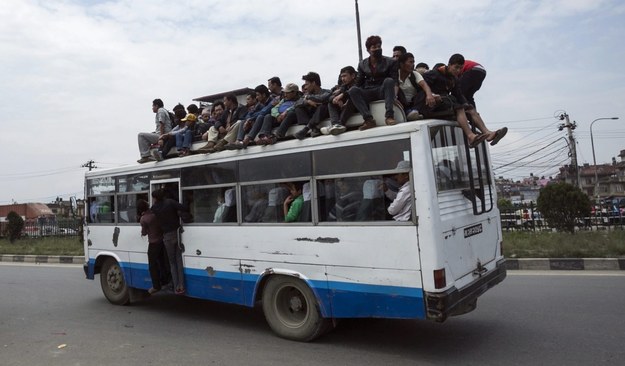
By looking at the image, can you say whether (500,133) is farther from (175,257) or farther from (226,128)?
(175,257)

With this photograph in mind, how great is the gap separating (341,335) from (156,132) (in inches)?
173

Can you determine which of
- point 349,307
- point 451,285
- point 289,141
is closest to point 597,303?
point 451,285

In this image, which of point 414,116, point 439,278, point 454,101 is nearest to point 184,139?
point 414,116

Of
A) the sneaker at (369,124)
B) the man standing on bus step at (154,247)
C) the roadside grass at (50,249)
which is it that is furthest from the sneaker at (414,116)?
the roadside grass at (50,249)

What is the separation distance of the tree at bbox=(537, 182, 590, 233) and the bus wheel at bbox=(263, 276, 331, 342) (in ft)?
30.9

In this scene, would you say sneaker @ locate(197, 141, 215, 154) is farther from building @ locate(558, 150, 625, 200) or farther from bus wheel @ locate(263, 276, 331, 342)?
building @ locate(558, 150, 625, 200)

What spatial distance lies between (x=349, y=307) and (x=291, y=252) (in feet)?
2.70

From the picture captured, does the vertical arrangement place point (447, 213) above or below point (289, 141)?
below

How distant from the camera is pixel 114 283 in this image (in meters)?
7.07

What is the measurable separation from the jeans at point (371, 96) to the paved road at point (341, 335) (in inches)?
88.8

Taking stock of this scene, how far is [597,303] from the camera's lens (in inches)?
229

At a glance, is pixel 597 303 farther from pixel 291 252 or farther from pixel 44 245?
pixel 44 245

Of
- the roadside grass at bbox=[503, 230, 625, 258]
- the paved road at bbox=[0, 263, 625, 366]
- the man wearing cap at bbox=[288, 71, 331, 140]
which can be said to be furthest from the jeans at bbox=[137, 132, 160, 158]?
the roadside grass at bbox=[503, 230, 625, 258]

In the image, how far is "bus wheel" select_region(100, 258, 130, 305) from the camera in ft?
22.8
